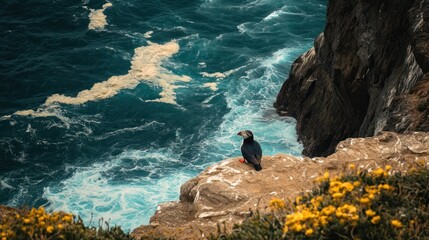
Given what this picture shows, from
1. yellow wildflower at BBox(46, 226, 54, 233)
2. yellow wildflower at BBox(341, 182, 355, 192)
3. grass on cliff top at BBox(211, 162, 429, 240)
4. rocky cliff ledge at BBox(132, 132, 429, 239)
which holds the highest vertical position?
yellow wildflower at BBox(341, 182, 355, 192)

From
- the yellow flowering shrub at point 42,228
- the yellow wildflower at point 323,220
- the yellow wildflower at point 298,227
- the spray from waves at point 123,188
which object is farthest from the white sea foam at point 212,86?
the yellow wildflower at point 298,227

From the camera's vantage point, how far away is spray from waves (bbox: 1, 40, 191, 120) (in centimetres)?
4572

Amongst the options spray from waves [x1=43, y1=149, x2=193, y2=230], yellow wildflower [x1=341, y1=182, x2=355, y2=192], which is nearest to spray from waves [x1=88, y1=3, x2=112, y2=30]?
spray from waves [x1=43, y1=149, x2=193, y2=230]

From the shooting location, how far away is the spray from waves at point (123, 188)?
34531 mm

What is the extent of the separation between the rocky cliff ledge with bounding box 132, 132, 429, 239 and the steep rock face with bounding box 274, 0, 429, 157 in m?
2.97

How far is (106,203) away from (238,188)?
66.2 feet

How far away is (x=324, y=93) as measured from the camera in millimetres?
39906

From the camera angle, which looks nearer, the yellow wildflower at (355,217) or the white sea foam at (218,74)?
the yellow wildflower at (355,217)

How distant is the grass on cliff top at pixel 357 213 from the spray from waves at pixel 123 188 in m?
22.6

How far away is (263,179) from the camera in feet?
56.2

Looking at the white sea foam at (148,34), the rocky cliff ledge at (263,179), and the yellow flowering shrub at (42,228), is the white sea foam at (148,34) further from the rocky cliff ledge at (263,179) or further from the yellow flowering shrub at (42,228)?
the yellow flowering shrub at (42,228)

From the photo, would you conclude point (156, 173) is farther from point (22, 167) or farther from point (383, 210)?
point (383, 210)

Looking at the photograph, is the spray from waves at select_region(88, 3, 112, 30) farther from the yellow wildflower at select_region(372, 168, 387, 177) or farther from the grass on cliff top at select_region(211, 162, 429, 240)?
the yellow wildflower at select_region(372, 168, 387, 177)

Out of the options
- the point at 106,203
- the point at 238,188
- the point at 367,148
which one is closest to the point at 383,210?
the point at 238,188
